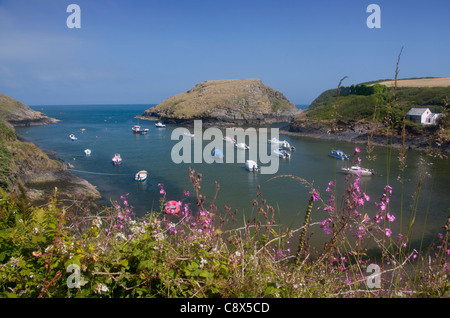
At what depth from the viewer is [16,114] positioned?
63000 mm

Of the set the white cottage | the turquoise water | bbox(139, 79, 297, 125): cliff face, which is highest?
bbox(139, 79, 297, 125): cliff face

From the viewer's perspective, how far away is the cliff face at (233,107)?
254 feet

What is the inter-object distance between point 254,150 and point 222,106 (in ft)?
144

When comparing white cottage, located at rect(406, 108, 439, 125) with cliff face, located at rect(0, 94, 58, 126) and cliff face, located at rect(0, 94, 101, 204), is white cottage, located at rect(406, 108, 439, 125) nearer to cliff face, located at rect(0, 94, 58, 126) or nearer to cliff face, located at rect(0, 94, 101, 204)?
cliff face, located at rect(0, 94, 101, 204)

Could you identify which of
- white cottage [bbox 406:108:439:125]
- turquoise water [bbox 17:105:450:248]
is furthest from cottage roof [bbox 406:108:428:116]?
turquoise water [bbox 17:105:450:248]

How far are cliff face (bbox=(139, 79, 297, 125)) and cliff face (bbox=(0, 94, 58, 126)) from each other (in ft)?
108

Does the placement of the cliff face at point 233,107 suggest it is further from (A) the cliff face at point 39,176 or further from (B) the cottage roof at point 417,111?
(A) the cliff face at point 39,176

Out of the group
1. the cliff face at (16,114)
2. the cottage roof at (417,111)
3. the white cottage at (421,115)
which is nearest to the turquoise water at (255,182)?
the white cottage at (421,115)

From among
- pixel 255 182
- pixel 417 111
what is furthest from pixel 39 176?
pixel 417 111

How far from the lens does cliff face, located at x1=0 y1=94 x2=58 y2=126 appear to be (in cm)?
6087

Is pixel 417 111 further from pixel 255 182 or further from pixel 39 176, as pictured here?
pixel 39 176
